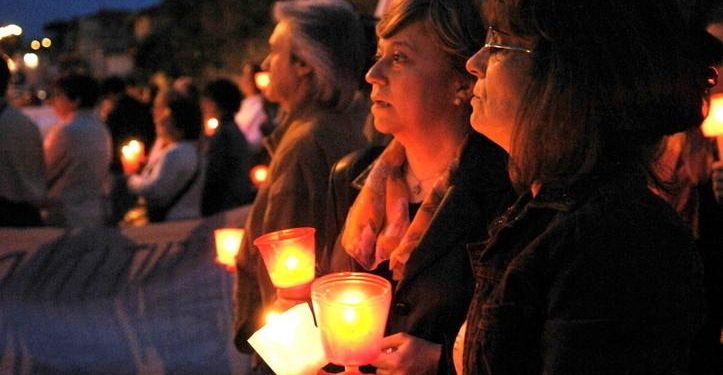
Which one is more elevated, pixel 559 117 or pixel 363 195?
pixel 559 117

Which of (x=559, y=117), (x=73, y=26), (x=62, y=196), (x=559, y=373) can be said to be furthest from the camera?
(x=73, y=26)

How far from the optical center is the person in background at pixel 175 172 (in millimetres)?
5637

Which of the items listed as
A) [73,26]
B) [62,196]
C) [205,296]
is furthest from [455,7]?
[73,26]

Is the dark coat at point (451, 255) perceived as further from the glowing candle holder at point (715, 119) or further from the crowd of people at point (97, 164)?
the crowd of people at point (97, 164)

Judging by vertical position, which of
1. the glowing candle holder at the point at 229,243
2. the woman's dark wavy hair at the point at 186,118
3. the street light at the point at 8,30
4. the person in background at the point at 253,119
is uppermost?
the street light at the point at 8,30

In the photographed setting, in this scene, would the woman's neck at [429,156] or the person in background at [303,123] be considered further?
the person in background at [303,123]

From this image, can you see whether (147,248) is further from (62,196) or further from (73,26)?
(73,26)

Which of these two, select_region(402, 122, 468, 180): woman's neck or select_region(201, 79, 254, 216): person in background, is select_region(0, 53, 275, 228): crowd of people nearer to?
select_region(201, 79, 254, 216): person in background

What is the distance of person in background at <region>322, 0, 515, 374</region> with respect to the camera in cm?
198

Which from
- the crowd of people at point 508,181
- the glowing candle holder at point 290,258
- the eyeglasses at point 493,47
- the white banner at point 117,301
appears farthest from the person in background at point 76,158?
the eyeglasses at point 493,47

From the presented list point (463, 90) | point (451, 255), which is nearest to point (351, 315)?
point (451, 255)

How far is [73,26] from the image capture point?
74.6 meters

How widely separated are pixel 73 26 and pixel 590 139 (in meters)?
80.5

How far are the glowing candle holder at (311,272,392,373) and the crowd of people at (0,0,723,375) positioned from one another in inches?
6.0
